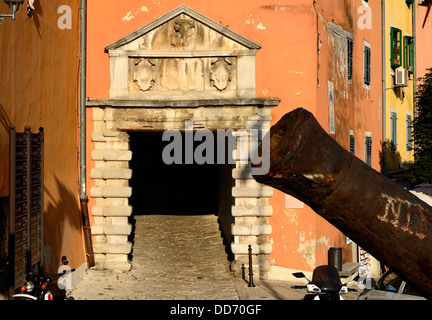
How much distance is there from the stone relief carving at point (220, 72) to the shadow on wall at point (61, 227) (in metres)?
4.19

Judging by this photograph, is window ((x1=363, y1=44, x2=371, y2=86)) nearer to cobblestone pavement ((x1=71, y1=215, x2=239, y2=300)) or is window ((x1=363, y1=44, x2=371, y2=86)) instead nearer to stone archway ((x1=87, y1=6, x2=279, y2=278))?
cobblestone pavement ((x1=71, y1=215, x2=239, y2=300))

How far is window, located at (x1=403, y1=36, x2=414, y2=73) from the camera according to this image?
93.6 ft

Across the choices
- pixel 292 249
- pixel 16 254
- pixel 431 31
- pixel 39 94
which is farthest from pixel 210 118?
pixel 431 31

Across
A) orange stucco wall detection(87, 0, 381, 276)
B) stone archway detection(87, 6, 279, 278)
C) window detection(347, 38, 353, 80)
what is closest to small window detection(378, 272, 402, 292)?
orange stucco wall detection(87, 0, 381, 276)

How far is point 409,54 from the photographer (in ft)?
95.0

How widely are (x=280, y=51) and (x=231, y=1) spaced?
165cm

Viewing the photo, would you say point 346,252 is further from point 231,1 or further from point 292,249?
point 231,1

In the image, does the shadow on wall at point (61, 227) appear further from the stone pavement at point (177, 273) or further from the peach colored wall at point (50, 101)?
the stone pavement at point (177, 273)

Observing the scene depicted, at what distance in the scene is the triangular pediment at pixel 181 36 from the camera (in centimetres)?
1733

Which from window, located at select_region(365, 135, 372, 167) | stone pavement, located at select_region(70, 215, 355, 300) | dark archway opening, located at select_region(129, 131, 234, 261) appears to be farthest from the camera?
window, located at select_region(365, 135, 372, 167)

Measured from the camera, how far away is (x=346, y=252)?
20.6 meters

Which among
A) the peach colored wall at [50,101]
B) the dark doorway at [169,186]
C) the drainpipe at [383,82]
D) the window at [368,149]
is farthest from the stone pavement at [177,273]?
the drainpipe at [383,82]

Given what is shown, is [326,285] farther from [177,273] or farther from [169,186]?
[169,186]
